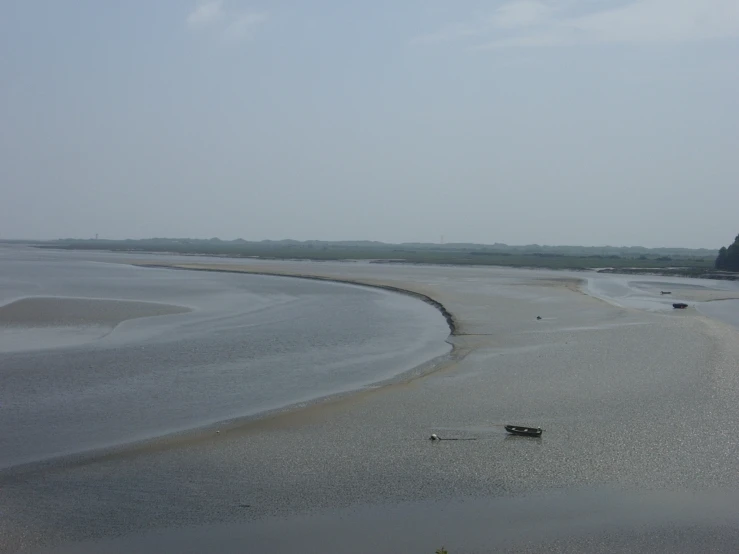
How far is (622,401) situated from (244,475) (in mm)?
8230

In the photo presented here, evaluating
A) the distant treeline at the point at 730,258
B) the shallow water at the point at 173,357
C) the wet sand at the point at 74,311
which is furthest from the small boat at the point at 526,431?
the distant treeline at the point at 730,258

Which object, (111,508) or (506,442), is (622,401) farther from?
(111,508)

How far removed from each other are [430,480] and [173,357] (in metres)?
11.6

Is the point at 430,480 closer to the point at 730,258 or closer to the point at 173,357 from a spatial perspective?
the point at 173,357

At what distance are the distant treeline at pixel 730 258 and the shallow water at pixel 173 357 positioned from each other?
48912 millimetres

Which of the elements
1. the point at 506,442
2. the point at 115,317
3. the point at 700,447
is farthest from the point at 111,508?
the point at 115,317

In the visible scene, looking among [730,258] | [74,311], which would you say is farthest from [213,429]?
[730,258]

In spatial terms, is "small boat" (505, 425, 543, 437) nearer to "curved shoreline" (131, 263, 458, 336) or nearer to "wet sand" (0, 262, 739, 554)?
"wet sand" (0, 262, 739, 554)

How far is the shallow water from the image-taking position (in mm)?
13367

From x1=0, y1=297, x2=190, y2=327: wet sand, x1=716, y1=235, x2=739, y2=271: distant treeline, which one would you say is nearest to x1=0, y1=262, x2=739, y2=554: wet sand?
x1=0, y1=297, x2=190, y2=327: wet sand

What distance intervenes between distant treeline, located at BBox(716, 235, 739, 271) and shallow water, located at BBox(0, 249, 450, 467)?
1926 inches

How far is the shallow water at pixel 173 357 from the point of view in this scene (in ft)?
43.9

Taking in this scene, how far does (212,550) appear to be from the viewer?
26.7 feet

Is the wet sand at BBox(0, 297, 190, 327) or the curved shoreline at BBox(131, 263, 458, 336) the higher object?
the curved shoreline at BBox(131, 263, 458, 336)
